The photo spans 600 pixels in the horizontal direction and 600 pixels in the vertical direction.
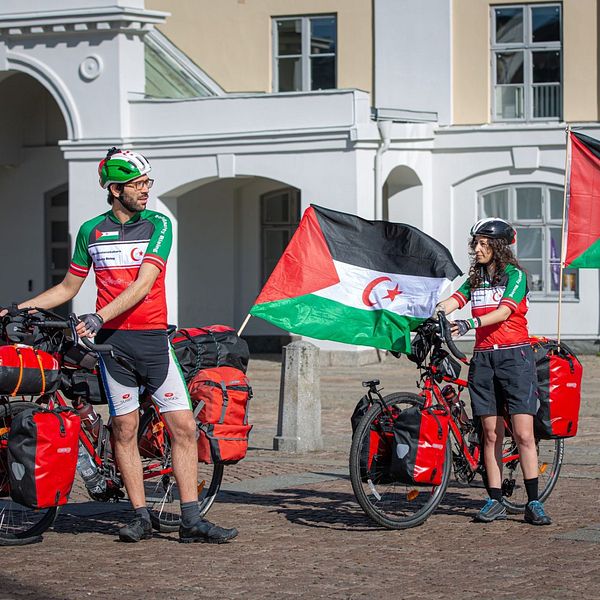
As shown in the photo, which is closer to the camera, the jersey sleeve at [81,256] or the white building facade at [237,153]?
the jersey sleeve at [81,256]

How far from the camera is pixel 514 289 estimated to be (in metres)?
8.42

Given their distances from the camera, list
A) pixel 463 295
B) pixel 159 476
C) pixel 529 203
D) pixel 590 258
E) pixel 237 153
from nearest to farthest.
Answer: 1. pixel 159 476
2. pixel 463 295
3. pixel 590 258
4. pixel 237 153
5. pixel 529 203

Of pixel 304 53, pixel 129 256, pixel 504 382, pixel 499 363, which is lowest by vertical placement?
pixel 504 382

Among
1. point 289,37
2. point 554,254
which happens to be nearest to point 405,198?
point 554,254

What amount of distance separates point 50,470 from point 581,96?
18.7 metres

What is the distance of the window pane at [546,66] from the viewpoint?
81.2 ft

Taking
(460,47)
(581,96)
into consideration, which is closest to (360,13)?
(460,47)

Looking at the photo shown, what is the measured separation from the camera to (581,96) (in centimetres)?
2439

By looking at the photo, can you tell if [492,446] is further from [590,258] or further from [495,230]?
[590,258]

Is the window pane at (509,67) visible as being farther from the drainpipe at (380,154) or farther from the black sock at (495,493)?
the black sock at (495,493)

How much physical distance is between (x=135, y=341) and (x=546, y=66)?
1843 centimetres

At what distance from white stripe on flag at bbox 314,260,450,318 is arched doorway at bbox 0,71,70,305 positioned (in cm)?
1797

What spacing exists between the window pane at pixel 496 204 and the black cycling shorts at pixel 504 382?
16069 millimetres

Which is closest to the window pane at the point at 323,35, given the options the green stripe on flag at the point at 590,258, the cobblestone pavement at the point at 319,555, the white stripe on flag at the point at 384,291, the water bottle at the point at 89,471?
the green stripe on flag at the point at 590,258
